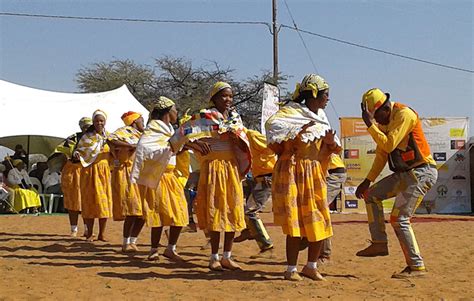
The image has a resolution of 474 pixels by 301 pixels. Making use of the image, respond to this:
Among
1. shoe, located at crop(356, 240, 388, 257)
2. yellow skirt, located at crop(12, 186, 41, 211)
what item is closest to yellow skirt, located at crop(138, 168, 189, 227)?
shoe, located at crop(356, 240, 388, 257)

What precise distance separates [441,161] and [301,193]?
46.8 feet

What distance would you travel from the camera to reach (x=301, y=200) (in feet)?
19.1

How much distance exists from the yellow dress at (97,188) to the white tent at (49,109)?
298 inches

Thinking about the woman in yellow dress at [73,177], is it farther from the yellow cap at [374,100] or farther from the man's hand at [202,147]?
the yellow cap at [374,100]

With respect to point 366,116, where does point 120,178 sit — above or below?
below

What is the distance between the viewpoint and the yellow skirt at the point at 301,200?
575 centimetres

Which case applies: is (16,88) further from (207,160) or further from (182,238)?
(207,160)

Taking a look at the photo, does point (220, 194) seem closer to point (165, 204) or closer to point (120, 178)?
point (165, 204)

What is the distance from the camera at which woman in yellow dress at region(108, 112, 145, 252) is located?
795 cm

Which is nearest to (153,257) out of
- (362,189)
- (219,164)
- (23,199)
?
(219,164)

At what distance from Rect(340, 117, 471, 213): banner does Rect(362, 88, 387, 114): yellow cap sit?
12.8 m

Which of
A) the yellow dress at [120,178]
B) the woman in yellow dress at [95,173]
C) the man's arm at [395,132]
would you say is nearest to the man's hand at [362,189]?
the man's arm at [395,132]

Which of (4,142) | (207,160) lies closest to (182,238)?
(207,160)

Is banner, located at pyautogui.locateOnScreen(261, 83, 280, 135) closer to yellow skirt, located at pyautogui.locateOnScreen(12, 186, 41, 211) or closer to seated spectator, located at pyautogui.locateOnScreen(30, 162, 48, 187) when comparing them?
seated spectator, located at pyautogui.locateOnScreen(30, 162, 48, 187)
